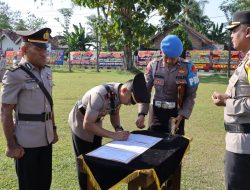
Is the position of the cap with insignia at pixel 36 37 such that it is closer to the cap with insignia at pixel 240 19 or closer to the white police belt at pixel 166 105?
the white police belt at pixel 166 105

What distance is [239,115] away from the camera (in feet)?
9.73

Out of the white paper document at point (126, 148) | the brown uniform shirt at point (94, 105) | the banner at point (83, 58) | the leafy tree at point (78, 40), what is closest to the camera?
the white paper document at point (126, 148)

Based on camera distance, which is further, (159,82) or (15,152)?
(159,82)

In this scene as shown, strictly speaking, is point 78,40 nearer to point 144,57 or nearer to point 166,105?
point 144,57

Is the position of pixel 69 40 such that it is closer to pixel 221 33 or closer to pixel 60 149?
pixel 221 33

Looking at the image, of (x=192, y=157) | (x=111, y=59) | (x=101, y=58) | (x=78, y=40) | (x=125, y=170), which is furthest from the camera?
(x=78, y=40)

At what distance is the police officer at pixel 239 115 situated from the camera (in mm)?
2939

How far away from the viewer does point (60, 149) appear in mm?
6270

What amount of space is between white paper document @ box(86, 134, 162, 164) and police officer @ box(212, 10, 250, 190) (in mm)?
667

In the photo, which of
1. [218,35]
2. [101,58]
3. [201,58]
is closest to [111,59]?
[101,58]

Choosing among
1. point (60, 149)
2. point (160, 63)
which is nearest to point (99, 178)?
point (160, 63)

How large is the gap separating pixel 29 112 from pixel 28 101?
4.0 inches

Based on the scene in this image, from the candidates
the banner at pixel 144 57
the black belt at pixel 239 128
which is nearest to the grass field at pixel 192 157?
the black belt at pixel 239 128

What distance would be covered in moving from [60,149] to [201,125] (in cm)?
356
